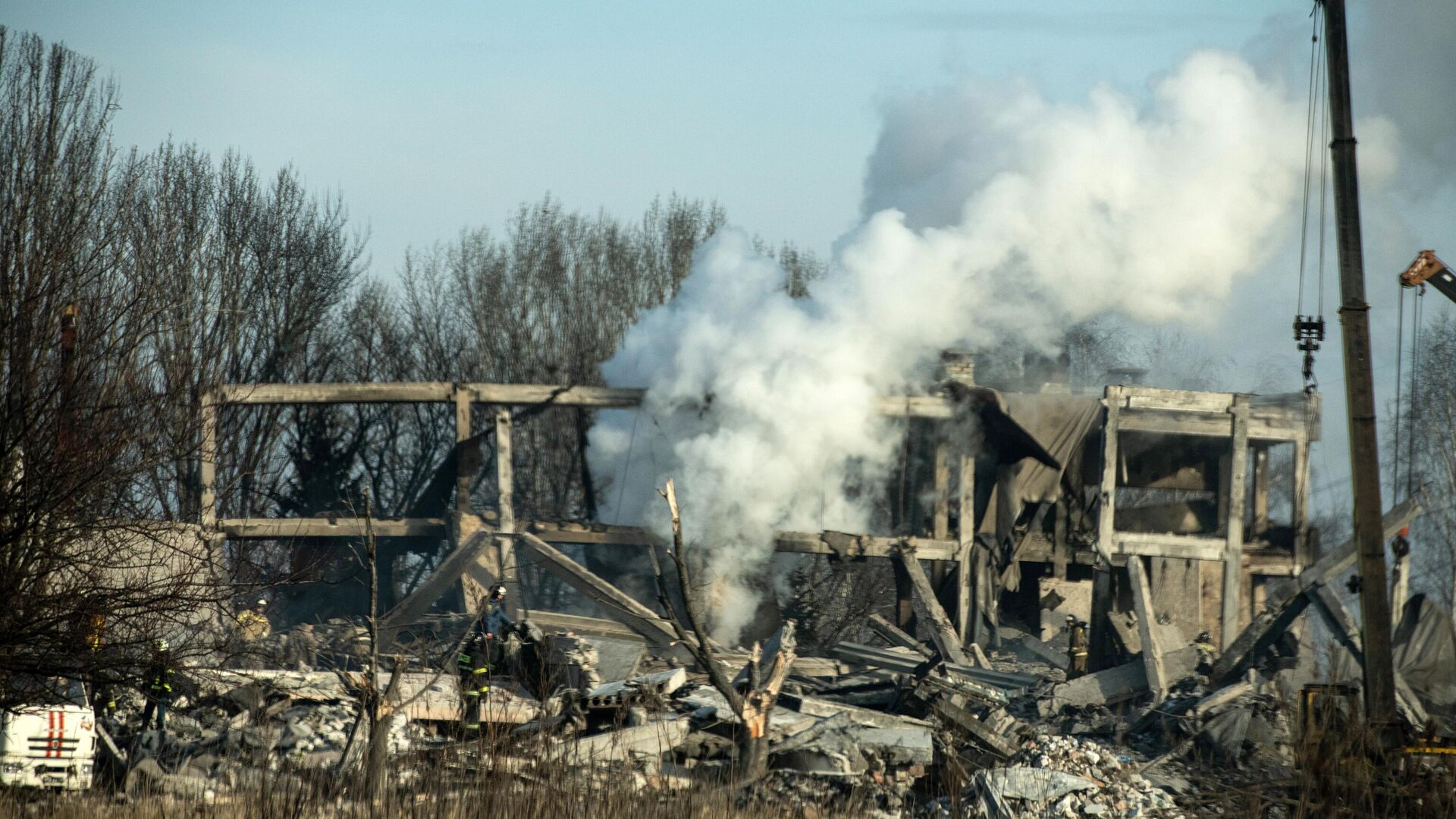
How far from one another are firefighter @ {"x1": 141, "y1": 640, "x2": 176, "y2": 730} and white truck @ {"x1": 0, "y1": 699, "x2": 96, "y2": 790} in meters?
0.58

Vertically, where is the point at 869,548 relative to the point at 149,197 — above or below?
below

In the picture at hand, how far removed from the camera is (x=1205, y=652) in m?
17.9

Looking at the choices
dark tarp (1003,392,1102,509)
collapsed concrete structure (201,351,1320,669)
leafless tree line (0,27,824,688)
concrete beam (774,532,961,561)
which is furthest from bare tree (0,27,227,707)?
dark tarp (1003,392,1102,509)

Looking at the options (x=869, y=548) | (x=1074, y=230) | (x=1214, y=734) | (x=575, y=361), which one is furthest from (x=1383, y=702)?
(x=575, y=361)

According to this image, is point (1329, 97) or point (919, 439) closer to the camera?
point (1329, 97)

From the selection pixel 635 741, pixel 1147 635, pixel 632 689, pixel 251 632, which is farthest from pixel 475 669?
pixel 1147 635

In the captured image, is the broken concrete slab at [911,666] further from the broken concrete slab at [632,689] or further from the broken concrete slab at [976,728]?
the broken concrete slab at [632,689]

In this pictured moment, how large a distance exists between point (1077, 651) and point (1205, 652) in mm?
1576

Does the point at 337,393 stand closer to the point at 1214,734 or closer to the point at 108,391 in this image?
the point at 108,391

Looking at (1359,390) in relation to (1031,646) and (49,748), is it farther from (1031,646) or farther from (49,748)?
(49,748)

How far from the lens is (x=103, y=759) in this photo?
38.7 feet

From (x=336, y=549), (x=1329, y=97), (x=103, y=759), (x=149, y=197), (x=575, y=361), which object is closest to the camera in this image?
(x=103, y=759)

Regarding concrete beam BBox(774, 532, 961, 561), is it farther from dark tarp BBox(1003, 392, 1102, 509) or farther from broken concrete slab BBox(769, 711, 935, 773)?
broken concrete slab BBox(769, 711, 935, 773)

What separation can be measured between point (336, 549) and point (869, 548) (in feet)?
31.5
